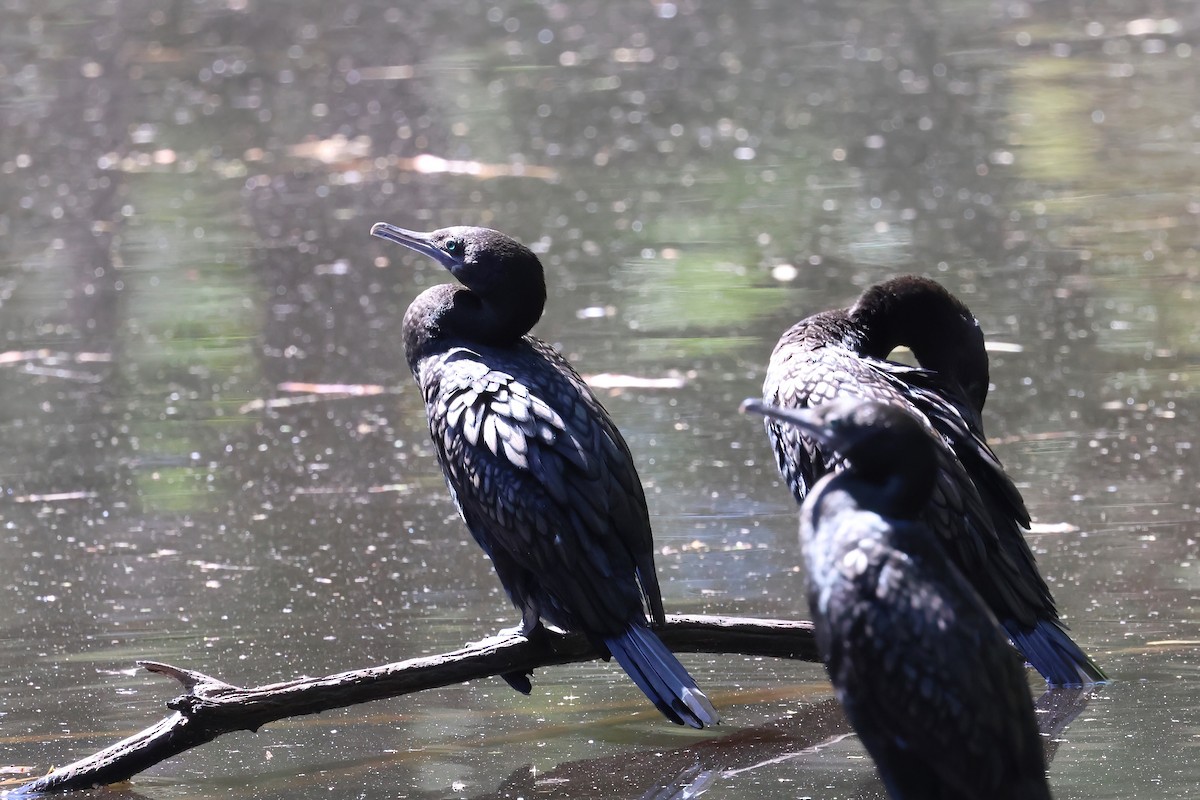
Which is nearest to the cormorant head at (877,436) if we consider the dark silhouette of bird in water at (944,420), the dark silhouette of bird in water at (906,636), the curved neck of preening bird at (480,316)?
the dark silhouette of bird in water at (906,636)

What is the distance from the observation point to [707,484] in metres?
6.27

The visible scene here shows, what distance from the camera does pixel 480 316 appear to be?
4941 mm

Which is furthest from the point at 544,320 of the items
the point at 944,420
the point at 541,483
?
the point at 541,483

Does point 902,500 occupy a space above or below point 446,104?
above

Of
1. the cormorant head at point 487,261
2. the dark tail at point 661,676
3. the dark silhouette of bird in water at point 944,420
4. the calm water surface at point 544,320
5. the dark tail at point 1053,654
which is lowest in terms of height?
the calm water surface at point 544,320

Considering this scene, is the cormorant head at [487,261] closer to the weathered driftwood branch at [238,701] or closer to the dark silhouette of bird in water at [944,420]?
the dark silhouette of bird in water at [944,420]

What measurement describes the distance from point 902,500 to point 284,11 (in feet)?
42.8

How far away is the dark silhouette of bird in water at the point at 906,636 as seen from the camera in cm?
321

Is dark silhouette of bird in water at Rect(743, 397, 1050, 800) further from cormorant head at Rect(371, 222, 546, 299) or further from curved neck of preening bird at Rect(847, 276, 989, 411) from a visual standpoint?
curved neck of preening bird at Rect(847, 276, 989, 411)

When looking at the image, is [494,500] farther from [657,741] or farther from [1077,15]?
[1077,15]

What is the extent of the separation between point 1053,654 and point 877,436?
4.63ft

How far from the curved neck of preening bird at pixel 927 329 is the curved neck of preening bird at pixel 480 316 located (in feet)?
3.60

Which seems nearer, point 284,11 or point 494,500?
point 494,500

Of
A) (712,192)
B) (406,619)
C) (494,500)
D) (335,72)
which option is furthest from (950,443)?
(335,72)
